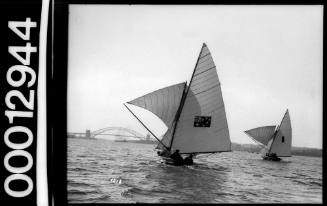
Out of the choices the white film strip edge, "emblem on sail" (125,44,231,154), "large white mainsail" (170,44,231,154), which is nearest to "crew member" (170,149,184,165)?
"emblem on sail" (125,44,231,154)

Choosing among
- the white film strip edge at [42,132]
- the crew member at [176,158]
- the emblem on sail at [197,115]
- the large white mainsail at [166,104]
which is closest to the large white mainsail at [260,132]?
the emblem on sail at [197,115]

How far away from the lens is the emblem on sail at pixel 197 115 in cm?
1433

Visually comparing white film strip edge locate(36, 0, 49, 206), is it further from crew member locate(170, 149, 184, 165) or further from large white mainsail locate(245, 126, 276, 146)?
crew member locate(170, 149, 184, 165)

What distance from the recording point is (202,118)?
48.8 feet

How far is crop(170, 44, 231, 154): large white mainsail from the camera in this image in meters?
14.4

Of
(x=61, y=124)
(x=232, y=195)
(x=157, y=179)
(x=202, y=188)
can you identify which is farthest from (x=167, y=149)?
(x=61, y=124)

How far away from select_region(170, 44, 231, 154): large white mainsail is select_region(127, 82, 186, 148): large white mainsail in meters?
0.38

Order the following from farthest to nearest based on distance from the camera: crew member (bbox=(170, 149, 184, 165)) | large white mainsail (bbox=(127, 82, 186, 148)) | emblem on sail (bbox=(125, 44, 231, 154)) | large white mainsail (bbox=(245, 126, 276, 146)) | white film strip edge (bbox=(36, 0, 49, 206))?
crew member (bbox=(170, 149, 184, 165)) < emblem on sail (bbox=(125, 44, 231, 154)) < large white mainsail (bbox=(245, 126, 276, 146)) < large white mainsail (bbox=(127, 82, 186, 148)) < white film strip edge (bbox=(36, 0, 49, 206))

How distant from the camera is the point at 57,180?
8133mm

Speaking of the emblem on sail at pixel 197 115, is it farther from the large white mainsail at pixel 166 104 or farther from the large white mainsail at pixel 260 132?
the large white mainsail at pixel 260 132

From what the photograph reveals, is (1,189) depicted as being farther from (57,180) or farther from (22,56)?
(22,56)

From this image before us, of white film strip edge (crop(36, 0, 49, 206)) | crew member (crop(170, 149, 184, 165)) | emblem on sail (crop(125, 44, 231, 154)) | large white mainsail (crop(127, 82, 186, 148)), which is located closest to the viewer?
white film strip edge (crop(36, 0, 49, 206))

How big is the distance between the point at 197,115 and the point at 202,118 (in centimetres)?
25

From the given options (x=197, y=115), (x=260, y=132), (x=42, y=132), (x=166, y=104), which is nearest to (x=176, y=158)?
(x=197, y=115)
